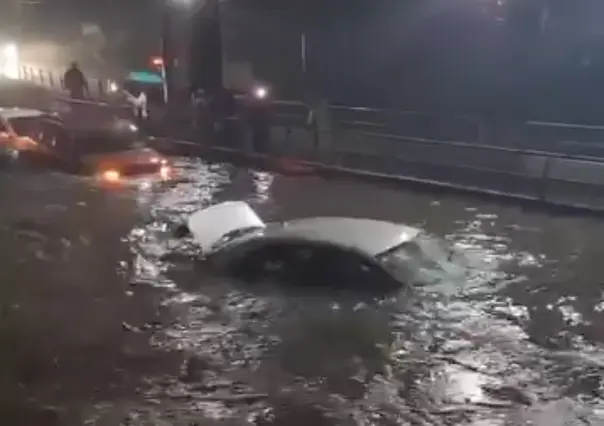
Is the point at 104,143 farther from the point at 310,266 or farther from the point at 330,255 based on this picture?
the point at 330,255

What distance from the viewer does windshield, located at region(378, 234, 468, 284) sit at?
1141 centimetres

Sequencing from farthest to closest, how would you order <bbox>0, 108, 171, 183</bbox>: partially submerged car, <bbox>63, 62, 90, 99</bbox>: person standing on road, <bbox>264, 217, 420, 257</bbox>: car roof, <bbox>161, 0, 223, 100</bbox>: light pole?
1. <bbox>63, 62, 90, 99</bbox>: person standing on road
2. <bbox>161, 0, 223, 100</bbox>: light pole
3. <bbox>0, 108, 171, 183</bbox>: partially submerged car
4. <bbox>264, 217, 420, 257</bbox>: car roof

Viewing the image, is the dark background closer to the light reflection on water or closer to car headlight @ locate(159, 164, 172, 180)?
car headlight @ locate(159, 164, 172, 180)

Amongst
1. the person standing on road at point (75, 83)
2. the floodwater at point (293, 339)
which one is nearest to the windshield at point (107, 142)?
the floodwater at point (293, 339)

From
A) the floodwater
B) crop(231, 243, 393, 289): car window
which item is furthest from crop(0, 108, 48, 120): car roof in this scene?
crop(231, 243, 393, 289): car window

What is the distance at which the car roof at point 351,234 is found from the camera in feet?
37.1

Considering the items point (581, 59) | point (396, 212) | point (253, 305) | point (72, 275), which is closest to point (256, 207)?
point (396, 212)

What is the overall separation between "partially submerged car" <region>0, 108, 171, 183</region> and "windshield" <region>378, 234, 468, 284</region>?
1093cm

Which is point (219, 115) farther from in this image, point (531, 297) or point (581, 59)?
point (531, 297)

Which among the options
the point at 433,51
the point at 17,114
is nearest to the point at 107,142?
the point at 17,114

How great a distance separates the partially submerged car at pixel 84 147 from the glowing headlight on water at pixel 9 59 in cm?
3281

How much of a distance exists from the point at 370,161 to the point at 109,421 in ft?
47.4

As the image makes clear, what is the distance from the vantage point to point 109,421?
834 centimetres

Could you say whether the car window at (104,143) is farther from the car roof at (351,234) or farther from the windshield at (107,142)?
the car roof at (351,234)
